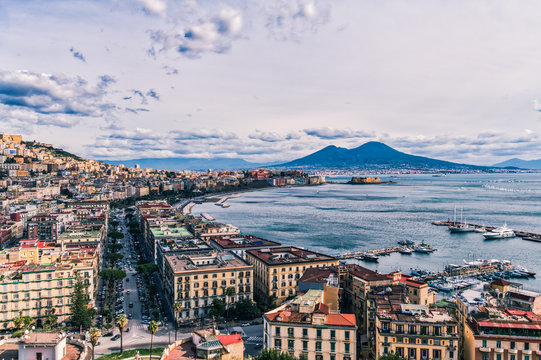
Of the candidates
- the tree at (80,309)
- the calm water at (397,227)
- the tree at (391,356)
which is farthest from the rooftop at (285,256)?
the calm water at (397,227)

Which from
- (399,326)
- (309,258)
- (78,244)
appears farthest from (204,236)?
(399,326)

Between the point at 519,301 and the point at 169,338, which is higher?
the point at 519,301


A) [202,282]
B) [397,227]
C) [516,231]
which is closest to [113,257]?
[202,282]

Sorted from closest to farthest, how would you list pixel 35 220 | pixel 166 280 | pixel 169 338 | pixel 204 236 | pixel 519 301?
pixel 519 301, pixel 169 338, pixel 166 280, pixel 204 236, pixel 35 220

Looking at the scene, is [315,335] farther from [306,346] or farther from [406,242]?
[406,242]

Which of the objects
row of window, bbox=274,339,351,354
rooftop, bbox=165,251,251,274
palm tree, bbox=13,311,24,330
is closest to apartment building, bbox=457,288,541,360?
row of window, bbox=274,339,351,354

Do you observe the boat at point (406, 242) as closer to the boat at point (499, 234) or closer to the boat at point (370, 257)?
the boat at point (370, 257)

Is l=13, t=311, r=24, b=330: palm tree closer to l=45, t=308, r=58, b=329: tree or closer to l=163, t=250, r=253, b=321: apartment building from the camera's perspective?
l=45, t=308, r=58, b=329: tree

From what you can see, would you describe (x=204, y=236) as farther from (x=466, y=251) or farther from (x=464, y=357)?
(x=466, y=251)
